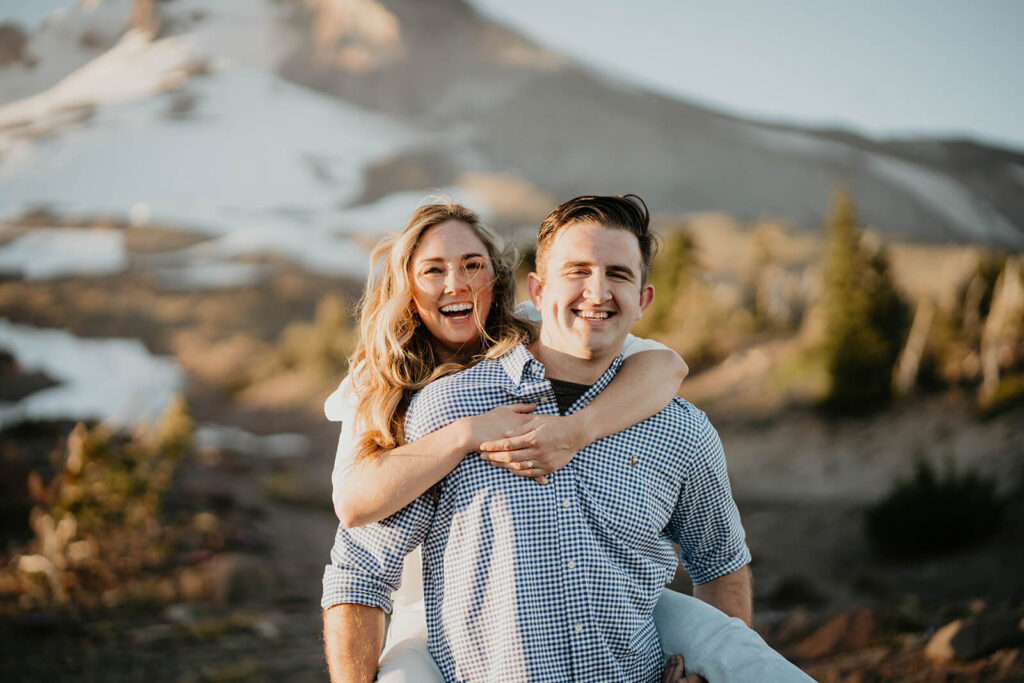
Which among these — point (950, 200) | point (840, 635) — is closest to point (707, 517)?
point (840, 635)

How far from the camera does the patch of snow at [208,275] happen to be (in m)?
6.91

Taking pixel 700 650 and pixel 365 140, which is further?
pixel 365 140

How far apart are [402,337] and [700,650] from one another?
1.21 m

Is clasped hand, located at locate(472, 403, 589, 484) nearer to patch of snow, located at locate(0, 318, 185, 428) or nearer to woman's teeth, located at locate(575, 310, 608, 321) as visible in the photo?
woman's teeth, located at locate(575, 310, 608, 321)

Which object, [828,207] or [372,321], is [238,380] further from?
[828,207]

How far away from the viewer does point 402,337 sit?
251 centimetres

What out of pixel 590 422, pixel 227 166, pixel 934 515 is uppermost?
pixel 227 166

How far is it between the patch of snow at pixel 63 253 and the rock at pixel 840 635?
19.5 feet

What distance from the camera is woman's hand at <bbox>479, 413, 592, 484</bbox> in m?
1.92

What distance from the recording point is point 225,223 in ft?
23.2

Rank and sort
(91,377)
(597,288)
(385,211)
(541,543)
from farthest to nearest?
(385,211) < (91,377) < (597,288) < (541,543)

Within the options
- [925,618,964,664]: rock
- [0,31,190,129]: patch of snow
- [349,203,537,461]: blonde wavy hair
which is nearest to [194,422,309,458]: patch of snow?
[0,31,190,129]: patch of snow

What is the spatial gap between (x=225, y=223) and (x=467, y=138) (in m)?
2.42

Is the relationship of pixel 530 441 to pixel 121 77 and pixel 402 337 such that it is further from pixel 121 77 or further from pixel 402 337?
pixel 121 77
